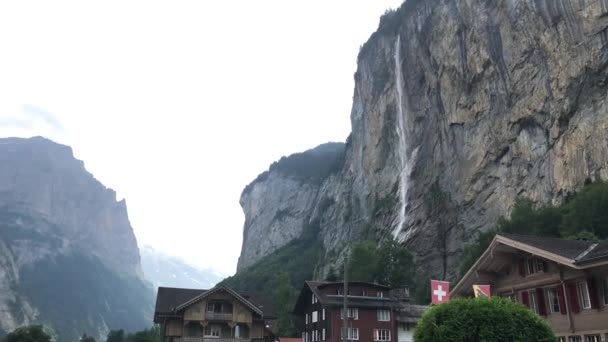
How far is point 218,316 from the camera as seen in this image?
5850cm

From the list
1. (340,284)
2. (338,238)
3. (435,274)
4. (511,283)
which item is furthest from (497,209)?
(338,238)

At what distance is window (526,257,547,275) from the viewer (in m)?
27.8

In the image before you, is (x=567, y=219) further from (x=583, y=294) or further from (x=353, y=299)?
(x=583, y=294)

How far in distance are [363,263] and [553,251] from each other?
66.6 m

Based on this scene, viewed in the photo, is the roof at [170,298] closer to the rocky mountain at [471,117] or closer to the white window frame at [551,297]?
the white window frame at [551,297]

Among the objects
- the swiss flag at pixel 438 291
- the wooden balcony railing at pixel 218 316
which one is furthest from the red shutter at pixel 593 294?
the wooden balcony railing at pixel 218 316

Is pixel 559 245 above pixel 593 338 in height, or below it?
above

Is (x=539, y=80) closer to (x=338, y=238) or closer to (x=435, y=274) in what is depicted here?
(x=435, y=274)

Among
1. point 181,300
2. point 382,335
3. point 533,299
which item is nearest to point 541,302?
point 533,299

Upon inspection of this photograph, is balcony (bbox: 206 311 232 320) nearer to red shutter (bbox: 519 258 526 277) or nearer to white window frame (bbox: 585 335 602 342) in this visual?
red shutter (bbox: 519 258 526 277)

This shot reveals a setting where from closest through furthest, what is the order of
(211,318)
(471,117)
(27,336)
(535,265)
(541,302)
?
1. (541,302)
2. (535,265)
3. (211,318)
4. (27,336)
5. (471,117)

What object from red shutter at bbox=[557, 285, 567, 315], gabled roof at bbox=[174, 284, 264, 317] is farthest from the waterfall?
red shutter at bbox=[557, 285, 567, 315]

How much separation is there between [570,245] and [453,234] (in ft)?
218

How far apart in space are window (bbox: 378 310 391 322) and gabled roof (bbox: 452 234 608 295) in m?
34.3
